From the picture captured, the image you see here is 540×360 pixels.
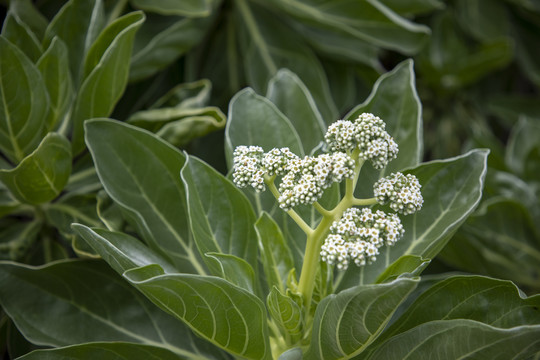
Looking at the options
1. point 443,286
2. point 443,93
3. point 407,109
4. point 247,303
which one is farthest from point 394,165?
point 443,93

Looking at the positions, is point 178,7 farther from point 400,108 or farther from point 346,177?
point 346,177

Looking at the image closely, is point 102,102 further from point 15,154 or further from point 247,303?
point 247,303

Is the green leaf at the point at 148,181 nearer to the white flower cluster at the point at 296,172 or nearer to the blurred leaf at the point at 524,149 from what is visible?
the white flower cluster at the point at 296,172

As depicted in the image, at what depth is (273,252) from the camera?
29.4 inches

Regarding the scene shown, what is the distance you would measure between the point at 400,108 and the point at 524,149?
1.74ft

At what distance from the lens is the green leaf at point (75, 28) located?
894 millimetres

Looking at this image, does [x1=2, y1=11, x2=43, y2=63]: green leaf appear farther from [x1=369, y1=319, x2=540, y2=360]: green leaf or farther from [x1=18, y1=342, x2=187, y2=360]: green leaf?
[x1=369, y1=319, x2=540, y2=360]: green leaf

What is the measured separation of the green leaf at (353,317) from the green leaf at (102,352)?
20 centimetres

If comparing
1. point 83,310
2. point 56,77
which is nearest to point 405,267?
point 83,310

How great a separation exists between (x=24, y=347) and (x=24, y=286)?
0.39 ft

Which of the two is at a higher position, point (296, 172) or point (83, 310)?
point (296, 172)

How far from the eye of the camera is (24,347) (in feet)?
2.76

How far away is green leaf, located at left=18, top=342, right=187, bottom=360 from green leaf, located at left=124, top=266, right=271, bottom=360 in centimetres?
9

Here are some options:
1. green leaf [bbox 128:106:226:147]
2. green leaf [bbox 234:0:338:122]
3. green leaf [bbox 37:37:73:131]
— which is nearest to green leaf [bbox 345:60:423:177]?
green leaf [bbox 128:106:226:147]
